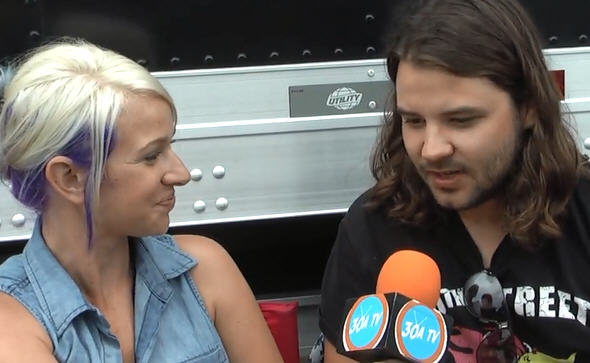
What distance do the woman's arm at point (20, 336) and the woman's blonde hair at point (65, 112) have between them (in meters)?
0.20

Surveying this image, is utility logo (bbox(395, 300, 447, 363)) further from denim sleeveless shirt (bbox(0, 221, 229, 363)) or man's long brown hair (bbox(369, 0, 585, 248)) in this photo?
denim sleeveless shirt (bbox(0, 221, 229, 363))

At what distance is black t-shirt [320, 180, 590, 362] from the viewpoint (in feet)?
6.20

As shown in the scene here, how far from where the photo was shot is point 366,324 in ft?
4.70

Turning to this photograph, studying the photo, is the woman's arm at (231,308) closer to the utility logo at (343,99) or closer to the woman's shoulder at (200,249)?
the woman's shoulder at (200,249)

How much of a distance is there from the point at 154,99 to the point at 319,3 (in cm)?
61

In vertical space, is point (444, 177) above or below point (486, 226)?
above

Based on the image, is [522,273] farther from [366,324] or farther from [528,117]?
[366,324]

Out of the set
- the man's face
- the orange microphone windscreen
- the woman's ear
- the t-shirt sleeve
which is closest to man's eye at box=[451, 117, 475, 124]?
the man's face

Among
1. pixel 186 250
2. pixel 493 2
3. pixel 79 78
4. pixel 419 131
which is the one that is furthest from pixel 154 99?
pixel 493 2

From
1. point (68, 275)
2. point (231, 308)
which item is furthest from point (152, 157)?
point (231, 308)

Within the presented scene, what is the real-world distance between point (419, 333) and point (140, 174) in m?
0.64

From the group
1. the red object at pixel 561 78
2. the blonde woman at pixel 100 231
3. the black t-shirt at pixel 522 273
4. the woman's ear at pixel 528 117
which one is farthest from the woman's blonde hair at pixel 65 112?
the red object at pixel 561 78

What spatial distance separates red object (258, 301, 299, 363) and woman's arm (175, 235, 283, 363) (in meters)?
0.40

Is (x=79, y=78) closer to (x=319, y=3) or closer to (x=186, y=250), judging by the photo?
(x=186, y=250)
